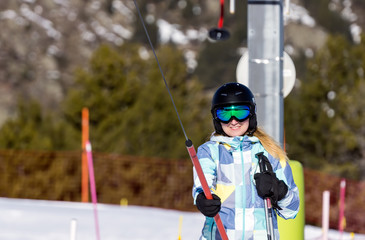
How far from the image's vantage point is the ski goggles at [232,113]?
358cm

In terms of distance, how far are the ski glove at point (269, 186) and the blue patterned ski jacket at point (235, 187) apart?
0.09m

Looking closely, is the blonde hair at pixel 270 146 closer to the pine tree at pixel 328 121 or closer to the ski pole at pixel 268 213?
the ski pole at pixel 268 213

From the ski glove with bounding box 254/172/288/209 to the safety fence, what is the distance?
60.8 ft

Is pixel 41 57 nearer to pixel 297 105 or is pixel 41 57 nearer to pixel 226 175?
pixel 297 105

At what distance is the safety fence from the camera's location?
2220 centimetres

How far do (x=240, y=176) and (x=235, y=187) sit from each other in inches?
2.4

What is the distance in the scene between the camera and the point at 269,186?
3332 mm

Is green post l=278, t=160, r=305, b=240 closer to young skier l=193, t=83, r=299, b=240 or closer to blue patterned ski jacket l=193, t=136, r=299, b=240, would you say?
young skier l=193, t=83, r=299, b=240

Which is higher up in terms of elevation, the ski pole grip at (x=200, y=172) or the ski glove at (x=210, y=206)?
the ski pole grip at (x=200, y=172)

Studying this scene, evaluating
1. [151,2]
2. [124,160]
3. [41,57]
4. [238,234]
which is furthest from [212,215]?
[151,2]

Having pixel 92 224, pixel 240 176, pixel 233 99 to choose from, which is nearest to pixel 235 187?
pixel 240 176

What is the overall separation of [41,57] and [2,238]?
111492mm

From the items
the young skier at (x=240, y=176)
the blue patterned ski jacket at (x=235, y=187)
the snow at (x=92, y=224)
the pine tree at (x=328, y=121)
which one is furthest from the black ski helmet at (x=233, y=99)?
the pine tree at (x=328, y=121)

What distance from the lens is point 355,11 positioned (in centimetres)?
15512
